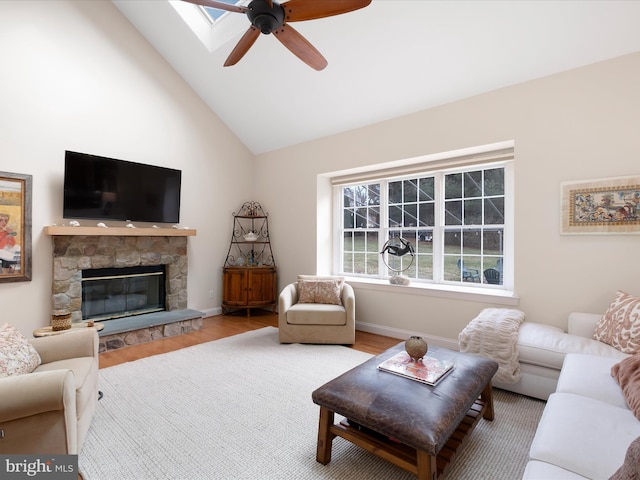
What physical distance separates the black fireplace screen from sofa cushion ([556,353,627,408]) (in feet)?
15.2

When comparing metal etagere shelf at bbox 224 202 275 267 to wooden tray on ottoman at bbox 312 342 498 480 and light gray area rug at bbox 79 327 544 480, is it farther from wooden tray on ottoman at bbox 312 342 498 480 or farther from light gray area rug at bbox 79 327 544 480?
wooden tray on ottoman at bbox 312 342 498 480

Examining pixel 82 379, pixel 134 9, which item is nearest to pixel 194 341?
pixel 82 379

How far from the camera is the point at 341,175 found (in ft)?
15.9

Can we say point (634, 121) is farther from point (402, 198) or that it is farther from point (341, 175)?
point (341, 175)

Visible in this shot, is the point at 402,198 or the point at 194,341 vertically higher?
the point at 402,198

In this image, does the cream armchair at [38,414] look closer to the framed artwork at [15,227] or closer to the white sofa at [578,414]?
the white sofa at [578,414]

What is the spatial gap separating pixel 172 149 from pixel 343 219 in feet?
8.85

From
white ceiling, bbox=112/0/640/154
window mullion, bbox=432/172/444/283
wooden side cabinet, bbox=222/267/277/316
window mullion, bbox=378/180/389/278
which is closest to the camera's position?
white ceiling, bbox=112/0/640/154

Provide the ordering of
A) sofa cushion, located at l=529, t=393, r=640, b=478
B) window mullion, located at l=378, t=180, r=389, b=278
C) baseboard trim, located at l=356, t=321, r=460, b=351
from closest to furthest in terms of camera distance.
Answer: sofa cushion, located at l=529, t=393, r=640, b=478
baseboard trim, located at l=356, t=321, r=460, b=351
window mullion, located at l=378, t=180, r=389, b=278

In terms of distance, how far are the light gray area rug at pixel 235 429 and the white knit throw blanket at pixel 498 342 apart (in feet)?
0.78

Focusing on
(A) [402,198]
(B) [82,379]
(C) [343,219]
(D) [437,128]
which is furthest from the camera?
(C) [343,219]

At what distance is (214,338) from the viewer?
4.02 meters

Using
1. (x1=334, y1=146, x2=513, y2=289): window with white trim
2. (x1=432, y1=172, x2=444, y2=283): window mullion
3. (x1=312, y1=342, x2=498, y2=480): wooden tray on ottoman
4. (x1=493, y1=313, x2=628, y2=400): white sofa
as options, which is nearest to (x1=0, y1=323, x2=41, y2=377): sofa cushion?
(x1=312, y1=342, x2=498, y2=480): wooden tray on ottoman

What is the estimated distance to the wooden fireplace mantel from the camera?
3.53 m
